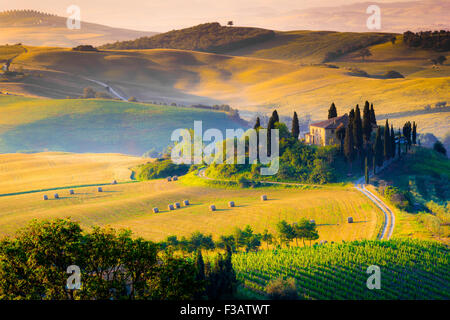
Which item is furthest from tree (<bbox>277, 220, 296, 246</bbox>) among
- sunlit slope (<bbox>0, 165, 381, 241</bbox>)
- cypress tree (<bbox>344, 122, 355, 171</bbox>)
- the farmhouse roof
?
the farmhouse roof

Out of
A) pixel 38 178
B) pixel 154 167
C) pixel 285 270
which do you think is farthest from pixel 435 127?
pixel 285 270

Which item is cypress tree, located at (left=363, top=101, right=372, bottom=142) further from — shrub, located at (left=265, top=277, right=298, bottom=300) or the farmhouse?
shrub, located at (left=265, top=277, right=298, bottom=300)

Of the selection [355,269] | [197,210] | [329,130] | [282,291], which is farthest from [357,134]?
[282,291]

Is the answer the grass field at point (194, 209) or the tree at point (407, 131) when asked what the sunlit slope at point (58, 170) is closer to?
the grass field at point (194, 209)

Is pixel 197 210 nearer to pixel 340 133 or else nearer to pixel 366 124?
pixel 340 133

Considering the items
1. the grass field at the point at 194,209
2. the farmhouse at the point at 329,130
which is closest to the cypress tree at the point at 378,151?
the farmhouse at the point at 329,130

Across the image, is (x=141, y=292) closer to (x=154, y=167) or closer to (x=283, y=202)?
(x=283, y=202)
